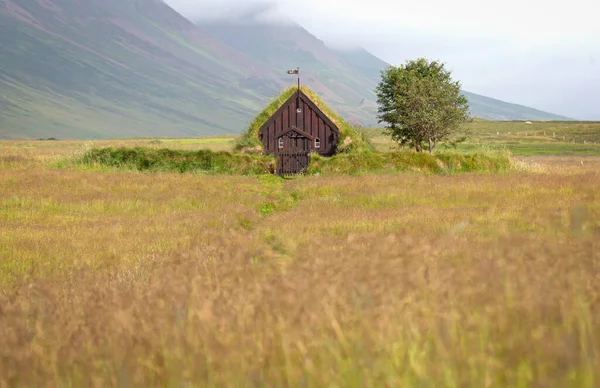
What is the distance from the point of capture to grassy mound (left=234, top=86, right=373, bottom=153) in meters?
52.3

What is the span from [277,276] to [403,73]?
6603cm

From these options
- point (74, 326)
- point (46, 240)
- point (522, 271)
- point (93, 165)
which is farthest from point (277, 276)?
point (93, 165)

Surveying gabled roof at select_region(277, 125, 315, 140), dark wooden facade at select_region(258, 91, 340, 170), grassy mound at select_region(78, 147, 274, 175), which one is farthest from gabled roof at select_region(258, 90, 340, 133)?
grassy mound at select_region(78, 147, 274, 175)

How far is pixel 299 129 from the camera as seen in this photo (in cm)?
5334

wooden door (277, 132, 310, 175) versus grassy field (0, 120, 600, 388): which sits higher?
grassy field (0, 120, 600, 388)

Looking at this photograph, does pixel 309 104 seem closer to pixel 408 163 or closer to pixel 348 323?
pixel 408 163

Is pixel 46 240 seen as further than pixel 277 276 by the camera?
Yes

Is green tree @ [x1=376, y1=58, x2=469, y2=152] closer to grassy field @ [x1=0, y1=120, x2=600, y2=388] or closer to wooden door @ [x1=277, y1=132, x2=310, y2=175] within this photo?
wooden door @ [x1=277, y1=132, x2=310, y2=175]

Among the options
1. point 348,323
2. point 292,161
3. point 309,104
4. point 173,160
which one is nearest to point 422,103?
point 309,104

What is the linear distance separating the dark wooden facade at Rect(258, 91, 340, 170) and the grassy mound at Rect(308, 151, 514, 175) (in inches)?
329

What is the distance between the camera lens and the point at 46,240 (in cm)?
1377

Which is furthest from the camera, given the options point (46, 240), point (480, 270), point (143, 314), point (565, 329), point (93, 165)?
point (93, 165)

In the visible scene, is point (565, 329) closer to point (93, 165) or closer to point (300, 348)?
point (300, 348)

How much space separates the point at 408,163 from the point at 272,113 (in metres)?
15.0
